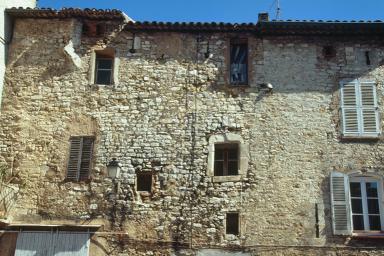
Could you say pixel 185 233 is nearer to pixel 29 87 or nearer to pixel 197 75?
pixel 197 75

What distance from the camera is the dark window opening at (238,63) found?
13.6 meters

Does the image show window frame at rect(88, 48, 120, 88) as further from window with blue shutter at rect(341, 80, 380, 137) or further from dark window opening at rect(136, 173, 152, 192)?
window with blue shutter at rect(341, 80, 380, 137)

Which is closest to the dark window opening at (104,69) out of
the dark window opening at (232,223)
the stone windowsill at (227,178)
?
the stone windowsill at (227,178)

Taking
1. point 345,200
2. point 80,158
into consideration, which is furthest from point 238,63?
point 80,158

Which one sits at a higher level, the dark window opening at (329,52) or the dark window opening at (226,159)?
the dark window opening at (329,52)

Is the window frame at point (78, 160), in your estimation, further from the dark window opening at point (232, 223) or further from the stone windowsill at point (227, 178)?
the dark window opening at point (232, 223)

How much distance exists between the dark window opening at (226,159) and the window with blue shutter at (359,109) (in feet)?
8.85

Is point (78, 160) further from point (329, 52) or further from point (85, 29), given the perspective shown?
point (329, 52)

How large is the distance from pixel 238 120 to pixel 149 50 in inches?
120

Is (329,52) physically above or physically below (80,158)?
above

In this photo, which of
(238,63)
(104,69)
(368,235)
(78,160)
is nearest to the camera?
(368,235)

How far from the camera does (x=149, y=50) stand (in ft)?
45.5

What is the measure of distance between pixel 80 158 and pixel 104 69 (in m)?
2.53

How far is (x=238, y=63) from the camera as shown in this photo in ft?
45.3
